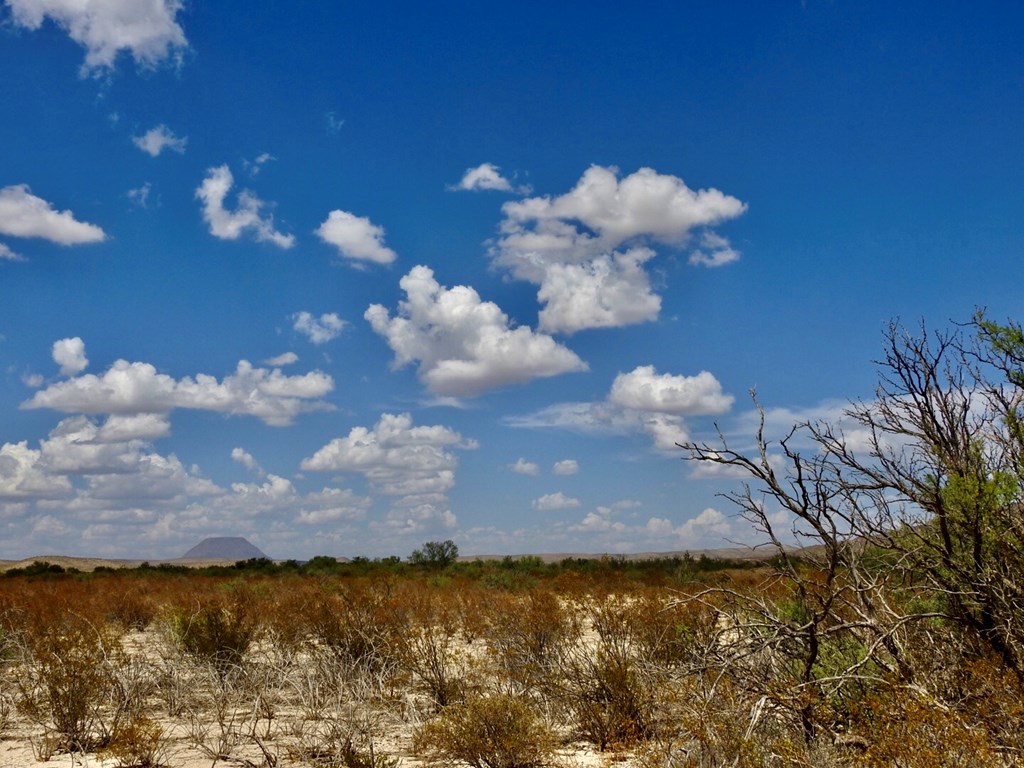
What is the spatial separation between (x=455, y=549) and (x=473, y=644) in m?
36.8

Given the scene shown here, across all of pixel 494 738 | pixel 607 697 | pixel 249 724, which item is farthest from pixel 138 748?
pixel 607 697

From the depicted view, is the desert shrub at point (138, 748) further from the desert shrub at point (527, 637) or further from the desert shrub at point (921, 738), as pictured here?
the desert shrub at point (921, 738)

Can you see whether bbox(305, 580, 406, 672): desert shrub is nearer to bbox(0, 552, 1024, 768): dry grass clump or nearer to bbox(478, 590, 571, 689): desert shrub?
bbox(0, 552, 1024, 768): dry grass clump

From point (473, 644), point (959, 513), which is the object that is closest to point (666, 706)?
point (959, 513)

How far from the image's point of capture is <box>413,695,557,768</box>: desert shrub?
7582 millimetres

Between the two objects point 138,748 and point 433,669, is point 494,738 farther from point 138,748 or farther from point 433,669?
point 138,748

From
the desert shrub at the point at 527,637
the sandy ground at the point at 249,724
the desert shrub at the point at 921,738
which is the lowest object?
the sandy ground at the point at 249,724

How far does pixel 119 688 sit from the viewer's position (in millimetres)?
10102

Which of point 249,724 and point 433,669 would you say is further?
point 433,669

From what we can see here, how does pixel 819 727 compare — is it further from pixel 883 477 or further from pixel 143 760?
pixel 143 760

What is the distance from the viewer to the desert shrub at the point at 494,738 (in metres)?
7.58

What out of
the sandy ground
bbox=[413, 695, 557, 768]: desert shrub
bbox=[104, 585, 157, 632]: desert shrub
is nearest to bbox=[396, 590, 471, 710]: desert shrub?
the sandy ground

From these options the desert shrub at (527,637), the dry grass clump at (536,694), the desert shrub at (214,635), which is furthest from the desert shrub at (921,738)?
the desert shrub at (214,635)

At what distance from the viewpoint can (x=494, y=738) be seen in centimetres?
759
